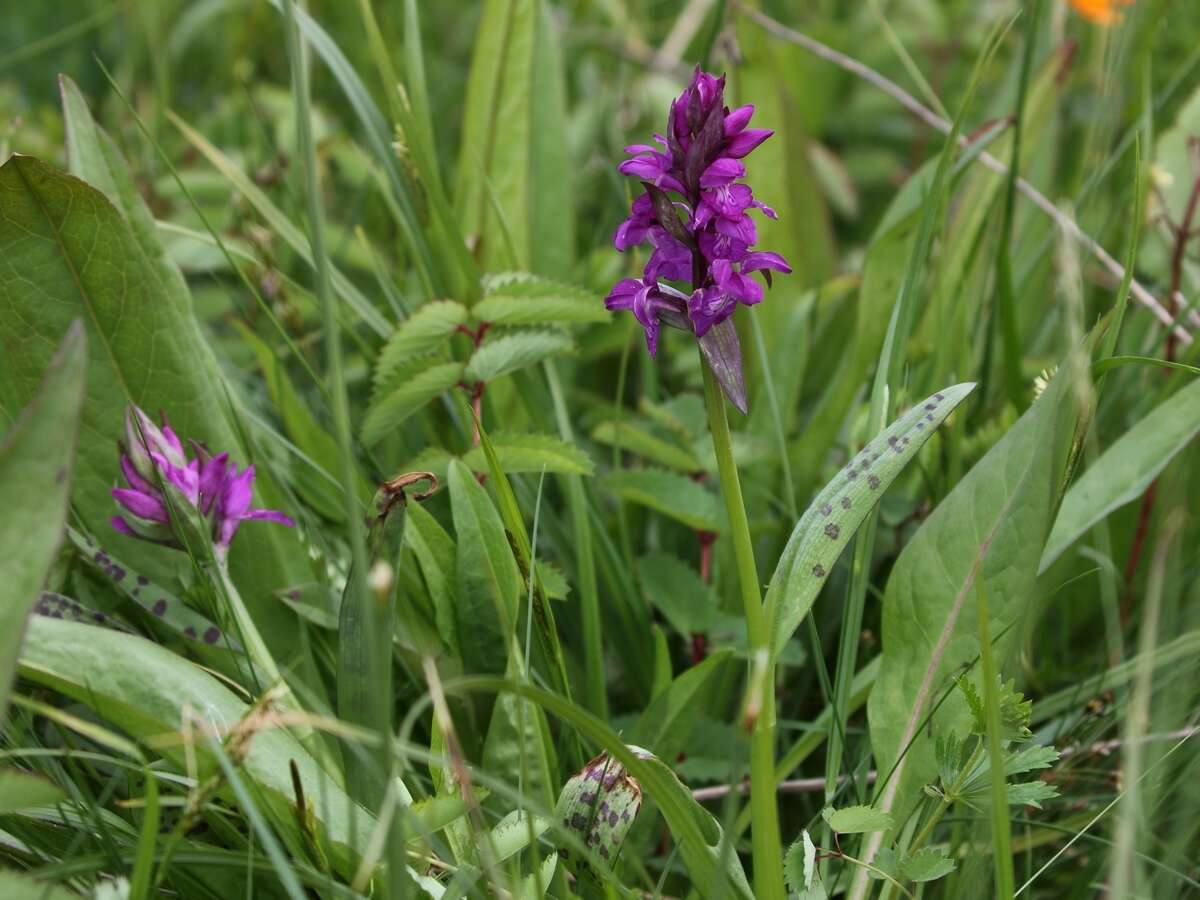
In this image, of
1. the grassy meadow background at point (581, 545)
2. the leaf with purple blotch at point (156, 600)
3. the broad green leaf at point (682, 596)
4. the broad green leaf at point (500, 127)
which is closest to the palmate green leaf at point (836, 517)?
the grassy meadow background at point (581, 545)

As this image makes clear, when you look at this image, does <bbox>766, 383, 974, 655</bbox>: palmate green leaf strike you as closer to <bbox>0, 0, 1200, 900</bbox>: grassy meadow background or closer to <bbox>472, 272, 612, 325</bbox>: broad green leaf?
<bbox>0, 0, 1200, 900</bbox>: grassy meadow background

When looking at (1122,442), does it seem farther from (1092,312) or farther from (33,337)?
(33,337)

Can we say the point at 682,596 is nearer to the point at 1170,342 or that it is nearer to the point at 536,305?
the point at 536,305

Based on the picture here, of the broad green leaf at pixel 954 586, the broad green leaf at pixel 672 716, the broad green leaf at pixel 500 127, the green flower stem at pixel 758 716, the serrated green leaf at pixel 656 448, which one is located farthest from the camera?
the broad green leaf at pixel 500 127

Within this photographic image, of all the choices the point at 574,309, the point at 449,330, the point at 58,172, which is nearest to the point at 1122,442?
the point at 574,309

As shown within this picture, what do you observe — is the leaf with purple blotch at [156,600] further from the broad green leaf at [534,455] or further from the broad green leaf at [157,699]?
the broad green leaf at [534,455]

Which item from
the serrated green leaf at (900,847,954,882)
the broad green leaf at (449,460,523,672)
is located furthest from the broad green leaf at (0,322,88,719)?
the serrated green leaf at (900,847,954,882)

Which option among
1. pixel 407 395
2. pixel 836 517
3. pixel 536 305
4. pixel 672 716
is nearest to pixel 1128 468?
pixel 836 517
